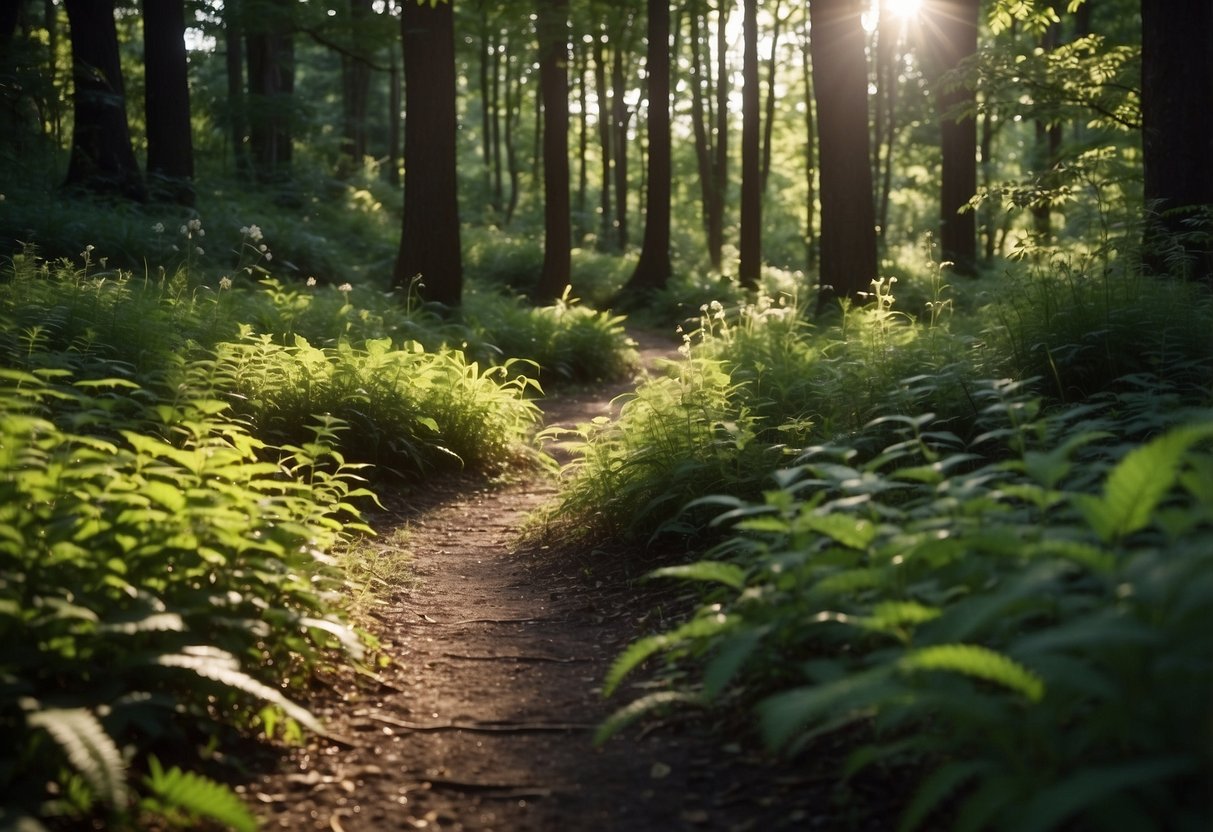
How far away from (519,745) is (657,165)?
1726 cm

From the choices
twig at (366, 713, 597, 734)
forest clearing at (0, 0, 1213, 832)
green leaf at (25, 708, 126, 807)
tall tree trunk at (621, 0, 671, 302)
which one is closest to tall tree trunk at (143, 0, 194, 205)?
forest clearing at (0, 0, 1213, 832)

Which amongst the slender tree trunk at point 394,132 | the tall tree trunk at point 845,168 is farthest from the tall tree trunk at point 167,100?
the slender tree trunk at point 394,132

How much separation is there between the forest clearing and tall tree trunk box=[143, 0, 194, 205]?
3.08 ft

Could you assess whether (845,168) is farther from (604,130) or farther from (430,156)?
(604,130)

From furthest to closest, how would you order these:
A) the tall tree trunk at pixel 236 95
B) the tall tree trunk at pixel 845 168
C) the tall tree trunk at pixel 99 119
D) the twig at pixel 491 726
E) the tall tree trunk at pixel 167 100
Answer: the tall tree trunk at pixel 236 95, the tall tree trunk at pixel 167 100, the tall tree trunk at pixel 99 119, the tall tree trunk at pixel 845 168, the twig at pixel 491 726

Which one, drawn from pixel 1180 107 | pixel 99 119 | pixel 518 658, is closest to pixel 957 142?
pixel 1180 107

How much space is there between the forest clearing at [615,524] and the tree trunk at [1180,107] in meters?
0.03

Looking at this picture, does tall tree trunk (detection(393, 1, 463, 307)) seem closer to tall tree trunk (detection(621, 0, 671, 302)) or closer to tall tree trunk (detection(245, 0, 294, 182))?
tall tree trunk (detection(621, 0, 671, 302))

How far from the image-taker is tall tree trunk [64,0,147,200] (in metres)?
13.5

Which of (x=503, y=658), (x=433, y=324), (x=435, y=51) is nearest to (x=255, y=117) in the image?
(x=435, y=51)

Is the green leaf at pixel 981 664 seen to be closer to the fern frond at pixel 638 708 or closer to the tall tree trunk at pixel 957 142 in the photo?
the fern frond at pixel 638 708

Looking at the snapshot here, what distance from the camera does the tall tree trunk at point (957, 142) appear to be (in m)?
16.3

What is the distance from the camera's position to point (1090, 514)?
2.68 metres

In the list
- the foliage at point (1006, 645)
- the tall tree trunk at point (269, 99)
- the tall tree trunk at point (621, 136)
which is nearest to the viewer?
the foliage at point (1006, 645)
